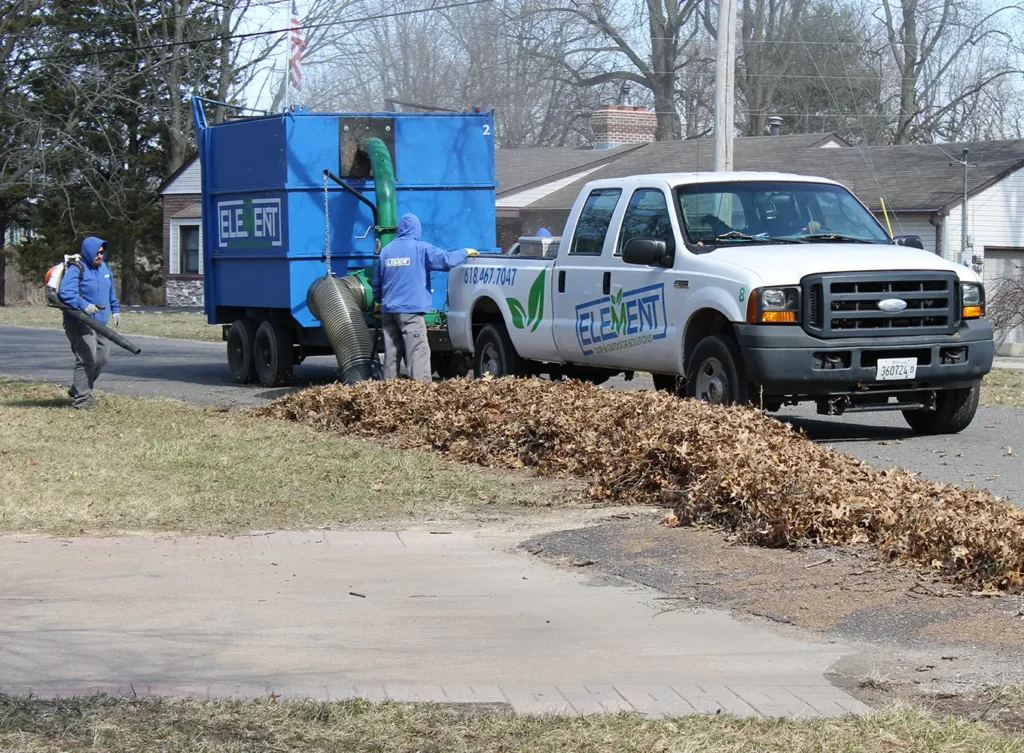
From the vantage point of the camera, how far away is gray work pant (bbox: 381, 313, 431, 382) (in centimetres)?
1528

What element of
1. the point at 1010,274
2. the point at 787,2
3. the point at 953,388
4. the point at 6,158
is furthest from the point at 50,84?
the point at 953,388

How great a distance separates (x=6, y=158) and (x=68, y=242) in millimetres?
6070

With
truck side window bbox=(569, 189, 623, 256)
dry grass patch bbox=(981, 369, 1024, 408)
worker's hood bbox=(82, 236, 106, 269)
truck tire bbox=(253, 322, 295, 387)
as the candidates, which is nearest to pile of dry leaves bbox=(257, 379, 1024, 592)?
truck side window bbox=(569, 189, 623, 256)

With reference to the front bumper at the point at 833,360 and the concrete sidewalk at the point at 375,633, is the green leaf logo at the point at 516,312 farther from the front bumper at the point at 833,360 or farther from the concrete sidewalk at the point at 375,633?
the concrete sidewalk at the point at 375,633

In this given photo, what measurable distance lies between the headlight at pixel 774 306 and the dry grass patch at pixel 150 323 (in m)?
19.5

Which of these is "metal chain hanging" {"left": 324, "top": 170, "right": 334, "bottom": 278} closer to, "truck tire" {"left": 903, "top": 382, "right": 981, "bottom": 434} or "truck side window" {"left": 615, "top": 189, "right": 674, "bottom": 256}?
"truck side window" {"left": 615, "top": 189, "right": 674, "bottom": 256}

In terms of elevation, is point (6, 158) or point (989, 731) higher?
point (6, 158)

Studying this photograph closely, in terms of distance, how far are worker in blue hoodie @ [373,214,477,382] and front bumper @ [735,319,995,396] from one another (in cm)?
454

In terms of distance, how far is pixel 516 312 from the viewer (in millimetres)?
14445

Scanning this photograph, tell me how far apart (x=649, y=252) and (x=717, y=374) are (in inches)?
46.0

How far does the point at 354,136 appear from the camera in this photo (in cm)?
1783

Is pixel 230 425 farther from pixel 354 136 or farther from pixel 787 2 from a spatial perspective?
pixel 787 2

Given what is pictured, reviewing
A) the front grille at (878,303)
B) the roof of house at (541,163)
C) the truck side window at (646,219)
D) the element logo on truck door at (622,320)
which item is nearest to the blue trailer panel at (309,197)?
the element logo on truck door at (622,320)

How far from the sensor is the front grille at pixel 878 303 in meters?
11.3
